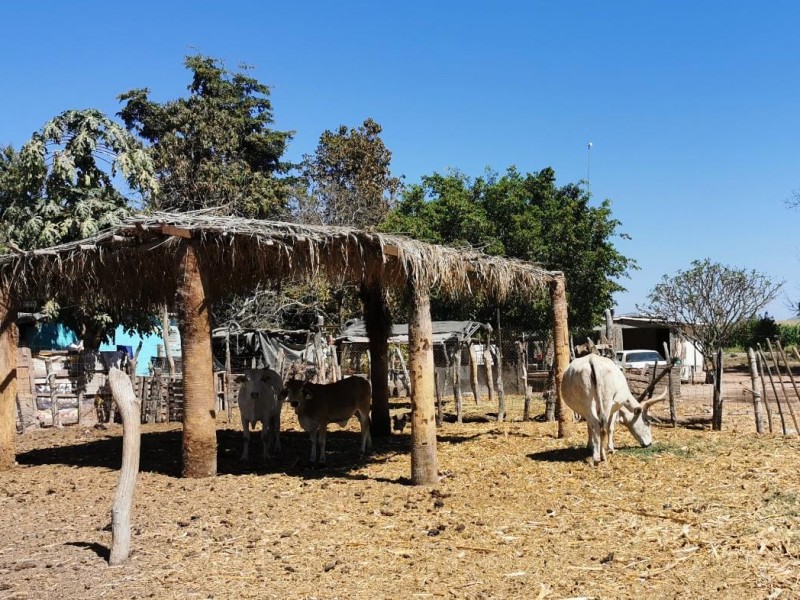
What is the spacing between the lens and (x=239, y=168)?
85.1ft

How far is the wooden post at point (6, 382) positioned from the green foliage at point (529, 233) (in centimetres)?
1513

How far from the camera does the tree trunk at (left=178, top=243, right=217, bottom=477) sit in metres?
9.73

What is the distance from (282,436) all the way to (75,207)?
7.83 m

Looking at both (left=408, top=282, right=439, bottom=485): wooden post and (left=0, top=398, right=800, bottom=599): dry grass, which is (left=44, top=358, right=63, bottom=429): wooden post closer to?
(left=0, top=398, right=800, bottom=599): dry grass

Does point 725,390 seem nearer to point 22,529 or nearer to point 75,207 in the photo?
point 75,207

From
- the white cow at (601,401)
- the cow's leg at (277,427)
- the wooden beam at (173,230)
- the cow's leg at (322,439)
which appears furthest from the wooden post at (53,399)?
the white cow at (601,401)

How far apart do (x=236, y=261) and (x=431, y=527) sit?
5052mm

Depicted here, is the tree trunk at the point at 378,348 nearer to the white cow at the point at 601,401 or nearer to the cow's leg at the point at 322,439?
the cow's leg at the point at 322,439

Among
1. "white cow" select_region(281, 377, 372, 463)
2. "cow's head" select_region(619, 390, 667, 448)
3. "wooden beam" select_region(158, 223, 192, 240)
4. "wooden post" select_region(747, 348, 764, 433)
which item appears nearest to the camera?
"wooden beam" select_region(158, 223, 192, 240)

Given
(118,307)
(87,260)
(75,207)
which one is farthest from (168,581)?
(75,207)

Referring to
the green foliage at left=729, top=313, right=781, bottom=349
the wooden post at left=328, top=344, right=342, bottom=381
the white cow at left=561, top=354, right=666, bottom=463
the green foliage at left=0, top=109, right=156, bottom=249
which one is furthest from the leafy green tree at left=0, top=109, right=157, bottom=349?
the green foliage at left=729, top=313, right=781, bottom=349

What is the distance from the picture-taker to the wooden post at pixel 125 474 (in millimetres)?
6320

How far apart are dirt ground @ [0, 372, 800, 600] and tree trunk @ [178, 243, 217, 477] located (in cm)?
32

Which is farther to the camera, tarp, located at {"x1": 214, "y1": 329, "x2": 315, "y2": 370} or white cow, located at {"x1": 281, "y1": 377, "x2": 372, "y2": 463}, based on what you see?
tarp, located at {"x1": 214, "y1": 329, "x2": 315, "y2": 370}
